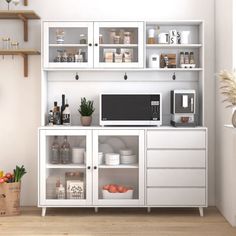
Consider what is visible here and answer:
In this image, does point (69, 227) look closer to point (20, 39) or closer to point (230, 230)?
point (230, 230)

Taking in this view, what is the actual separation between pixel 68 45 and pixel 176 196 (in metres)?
1.69

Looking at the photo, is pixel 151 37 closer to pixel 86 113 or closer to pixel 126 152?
pixel 86 113

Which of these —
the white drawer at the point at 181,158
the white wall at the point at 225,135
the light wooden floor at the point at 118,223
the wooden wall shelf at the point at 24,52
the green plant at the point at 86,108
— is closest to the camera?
the light wooden floor at the point at 118,223

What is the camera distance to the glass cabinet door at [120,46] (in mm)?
4926

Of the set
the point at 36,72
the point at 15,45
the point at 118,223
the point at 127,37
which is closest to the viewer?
the point at 118,223

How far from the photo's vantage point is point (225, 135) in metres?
4.74

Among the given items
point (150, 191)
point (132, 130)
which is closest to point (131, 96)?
point (132, 130)

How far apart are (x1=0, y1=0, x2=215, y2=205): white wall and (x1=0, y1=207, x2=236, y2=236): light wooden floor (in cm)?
47

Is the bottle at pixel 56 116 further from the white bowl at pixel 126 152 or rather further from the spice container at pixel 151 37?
the spice container at pixel 151 37

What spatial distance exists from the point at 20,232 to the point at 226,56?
2292mm

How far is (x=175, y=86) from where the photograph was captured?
525cm

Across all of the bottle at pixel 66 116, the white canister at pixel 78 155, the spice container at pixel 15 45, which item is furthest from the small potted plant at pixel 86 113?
the spice container at pixel 15 45

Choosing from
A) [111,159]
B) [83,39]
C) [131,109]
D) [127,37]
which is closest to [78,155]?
[111,159]

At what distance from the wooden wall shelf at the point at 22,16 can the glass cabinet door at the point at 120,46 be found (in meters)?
0.64
